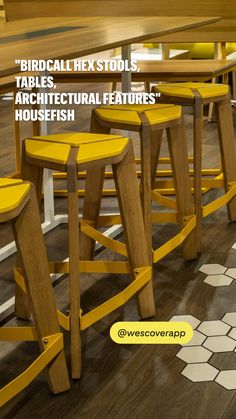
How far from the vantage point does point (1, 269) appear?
242 centimetres

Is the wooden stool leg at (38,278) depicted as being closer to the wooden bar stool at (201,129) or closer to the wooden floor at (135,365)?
the wooden floor at (135,365)

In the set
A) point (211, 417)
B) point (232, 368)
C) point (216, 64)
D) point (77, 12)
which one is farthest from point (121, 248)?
point (77, 12)

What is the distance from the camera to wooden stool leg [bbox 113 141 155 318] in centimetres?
187

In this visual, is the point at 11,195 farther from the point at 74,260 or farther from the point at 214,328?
the point at 214,328

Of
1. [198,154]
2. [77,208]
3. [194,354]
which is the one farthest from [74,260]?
[198,154]

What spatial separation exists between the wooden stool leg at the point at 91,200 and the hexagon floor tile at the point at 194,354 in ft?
2.03

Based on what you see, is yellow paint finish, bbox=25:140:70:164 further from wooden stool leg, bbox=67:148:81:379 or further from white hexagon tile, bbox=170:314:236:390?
white hexagon tile, bbox=170:314:236:390

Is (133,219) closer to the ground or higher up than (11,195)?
closer to the ground

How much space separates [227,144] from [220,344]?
3.36 ft

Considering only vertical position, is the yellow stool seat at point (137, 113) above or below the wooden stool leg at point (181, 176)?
above

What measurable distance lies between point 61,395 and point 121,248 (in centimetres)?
61

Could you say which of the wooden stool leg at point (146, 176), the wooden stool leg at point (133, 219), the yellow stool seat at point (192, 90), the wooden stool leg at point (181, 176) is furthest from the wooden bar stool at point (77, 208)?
the yellow stool seat at point (192, 90)

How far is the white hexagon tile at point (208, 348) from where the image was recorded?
1.75 m

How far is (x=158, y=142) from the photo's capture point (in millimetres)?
2598
